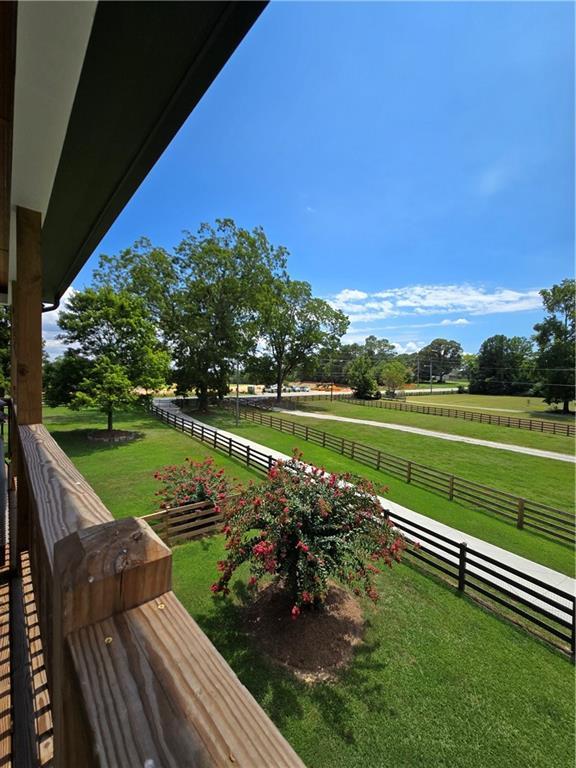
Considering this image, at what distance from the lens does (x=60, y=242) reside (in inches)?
109

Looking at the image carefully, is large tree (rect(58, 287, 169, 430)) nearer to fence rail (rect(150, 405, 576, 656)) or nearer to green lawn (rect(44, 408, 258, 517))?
green lawn (rect(44, 408, 258, 517))

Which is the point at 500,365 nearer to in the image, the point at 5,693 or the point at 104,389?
the point at 104,389

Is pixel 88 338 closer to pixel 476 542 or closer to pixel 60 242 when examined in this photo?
pixel 60 242

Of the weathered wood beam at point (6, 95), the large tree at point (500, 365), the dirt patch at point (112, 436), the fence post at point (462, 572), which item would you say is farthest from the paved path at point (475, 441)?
the large tree at point (500, 365)

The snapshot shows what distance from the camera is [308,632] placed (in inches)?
191

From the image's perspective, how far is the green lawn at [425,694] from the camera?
3.53m

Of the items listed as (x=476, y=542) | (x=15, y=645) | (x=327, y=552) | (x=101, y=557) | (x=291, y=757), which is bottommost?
(x=476, y=542)

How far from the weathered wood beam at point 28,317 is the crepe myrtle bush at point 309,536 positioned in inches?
121

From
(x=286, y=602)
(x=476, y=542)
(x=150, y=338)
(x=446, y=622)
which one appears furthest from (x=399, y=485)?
(x=150, y=338)

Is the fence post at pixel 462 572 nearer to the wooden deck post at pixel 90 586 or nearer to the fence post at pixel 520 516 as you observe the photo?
the fence post at pixel 520 516

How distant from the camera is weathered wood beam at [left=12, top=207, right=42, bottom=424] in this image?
2.35m

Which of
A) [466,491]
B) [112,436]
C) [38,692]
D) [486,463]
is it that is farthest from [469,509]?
[112,436]

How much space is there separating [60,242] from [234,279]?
70.8 ft

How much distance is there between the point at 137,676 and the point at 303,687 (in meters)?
4.72
